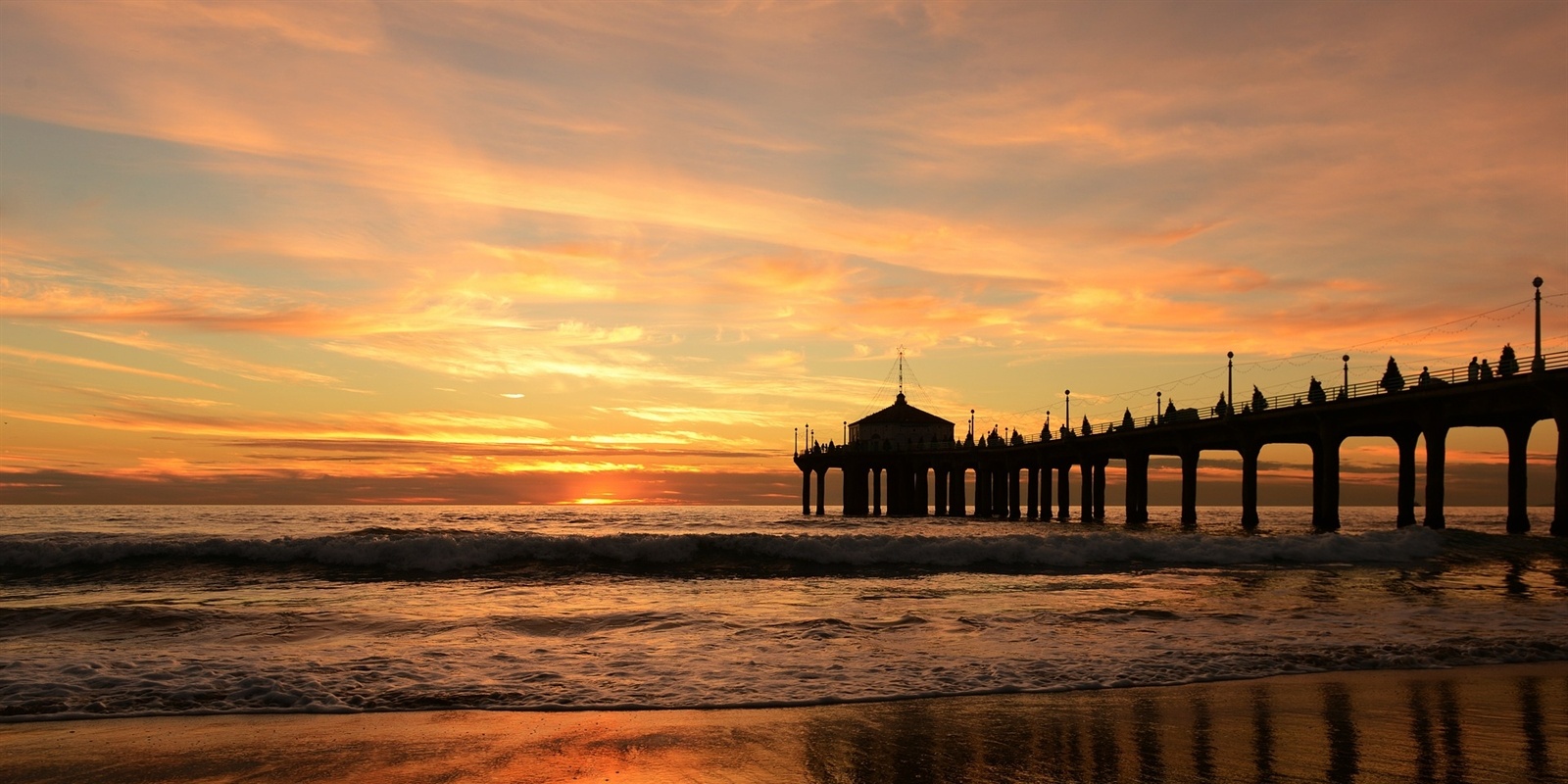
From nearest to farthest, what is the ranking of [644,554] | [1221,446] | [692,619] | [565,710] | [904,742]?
[904,742] → [565,710] → [692,619] → [644,554] → [1221,446]

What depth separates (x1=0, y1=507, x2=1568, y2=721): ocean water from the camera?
11.5 metres

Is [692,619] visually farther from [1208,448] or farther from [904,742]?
[1208,448]

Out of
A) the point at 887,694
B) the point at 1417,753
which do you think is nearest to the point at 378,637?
the point at 887,694

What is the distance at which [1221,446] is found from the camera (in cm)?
6581

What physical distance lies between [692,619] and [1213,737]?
32.7 ft

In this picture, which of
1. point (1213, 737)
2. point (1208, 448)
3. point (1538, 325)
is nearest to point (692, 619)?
point (1213, 737)

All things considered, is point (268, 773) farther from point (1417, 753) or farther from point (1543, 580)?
point (1543, 580)

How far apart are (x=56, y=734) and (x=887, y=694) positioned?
8097 mm

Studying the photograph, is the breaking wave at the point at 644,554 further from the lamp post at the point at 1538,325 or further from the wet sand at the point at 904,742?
the wet sand at the point at 904,742

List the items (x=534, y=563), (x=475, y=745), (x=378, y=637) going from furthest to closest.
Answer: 1. (x=534, y=563)
2. (x=378, y=637)
3. (x=475, y=745)

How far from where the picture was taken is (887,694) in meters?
10.8

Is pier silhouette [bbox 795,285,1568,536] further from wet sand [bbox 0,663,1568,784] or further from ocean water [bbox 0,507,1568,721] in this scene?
wet sand [bbox 0,663,1568,784]

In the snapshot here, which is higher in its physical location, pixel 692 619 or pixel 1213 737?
pixel 1213 737

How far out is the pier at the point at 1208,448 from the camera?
42844 mm
